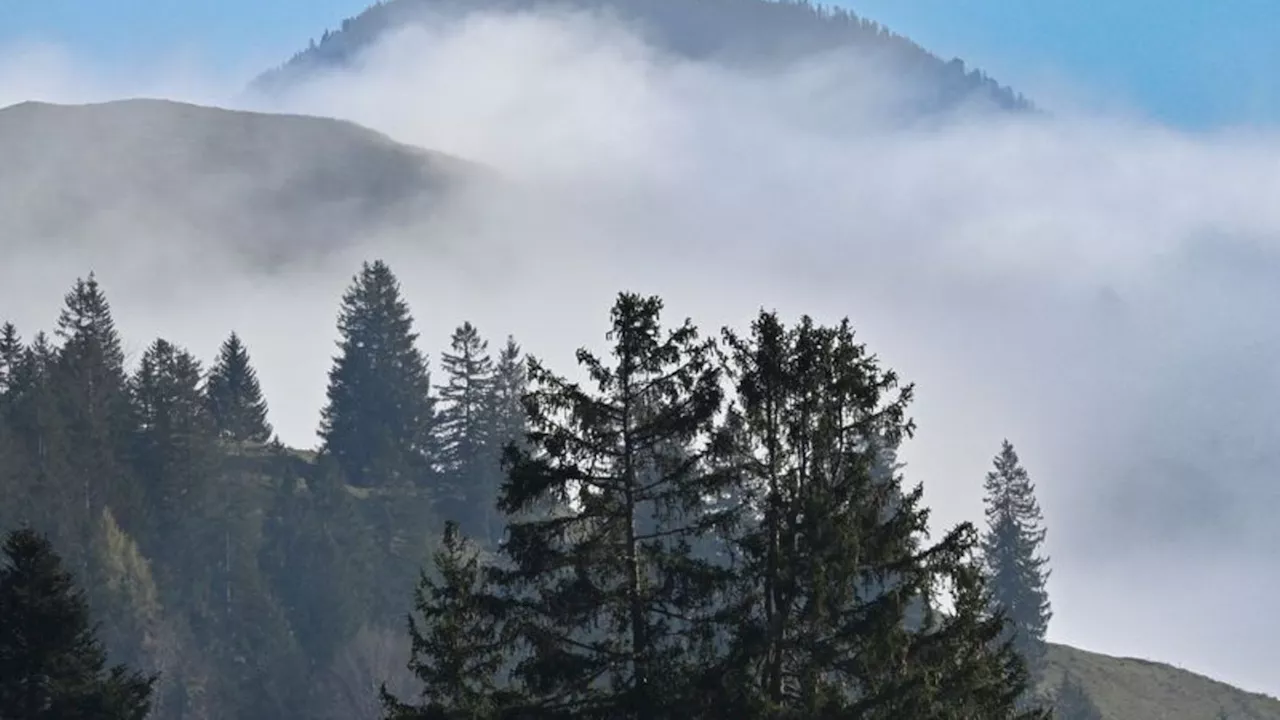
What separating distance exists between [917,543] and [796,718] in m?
3.87

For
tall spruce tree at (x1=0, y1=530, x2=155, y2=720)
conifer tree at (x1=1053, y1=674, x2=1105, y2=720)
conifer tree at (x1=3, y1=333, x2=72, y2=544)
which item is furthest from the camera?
conifer tree at (x1=3, y1=333, x2=72, y2=544)

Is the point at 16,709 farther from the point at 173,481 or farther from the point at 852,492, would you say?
the point at 173,481

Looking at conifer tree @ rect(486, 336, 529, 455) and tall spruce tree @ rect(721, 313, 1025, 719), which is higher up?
conifer tree @ rect(486, 336, 529, 455)

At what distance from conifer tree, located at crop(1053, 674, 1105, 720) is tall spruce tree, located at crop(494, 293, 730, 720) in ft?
297

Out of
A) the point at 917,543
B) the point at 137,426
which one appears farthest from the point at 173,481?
the point at 917,543

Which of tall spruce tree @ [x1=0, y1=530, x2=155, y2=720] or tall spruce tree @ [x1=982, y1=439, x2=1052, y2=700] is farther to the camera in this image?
tall spruce tree @ [x1=982, y1=439, x2=1052, y2=700]

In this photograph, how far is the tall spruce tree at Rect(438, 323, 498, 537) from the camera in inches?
5349

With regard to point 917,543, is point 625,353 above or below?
above

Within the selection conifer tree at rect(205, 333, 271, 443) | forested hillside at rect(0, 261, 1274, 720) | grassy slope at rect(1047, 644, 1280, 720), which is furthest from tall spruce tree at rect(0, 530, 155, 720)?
Result: conifer tree at rect(205, 333, 271, 443)

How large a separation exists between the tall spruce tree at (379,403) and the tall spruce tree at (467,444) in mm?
2225

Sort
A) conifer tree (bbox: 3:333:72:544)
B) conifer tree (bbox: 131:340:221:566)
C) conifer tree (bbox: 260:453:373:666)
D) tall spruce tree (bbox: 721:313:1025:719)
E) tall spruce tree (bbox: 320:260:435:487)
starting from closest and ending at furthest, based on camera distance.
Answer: tall spruce tree (bbox: 721:313:1025:719) → conifer tree (bbox: 3:333:72:544) → conifer tree (bbox: 260:453:373:666) → conifer tree (bbox: 131:340:221:566) → tall spruce tree (bbox: 320:260:435:487)

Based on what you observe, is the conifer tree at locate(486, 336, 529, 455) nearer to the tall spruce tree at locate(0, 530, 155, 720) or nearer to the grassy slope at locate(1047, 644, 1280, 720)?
the grassy slope at locate(1047, 644, 1280, 720)

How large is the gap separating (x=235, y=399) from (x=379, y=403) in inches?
444

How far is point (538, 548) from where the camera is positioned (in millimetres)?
31109
